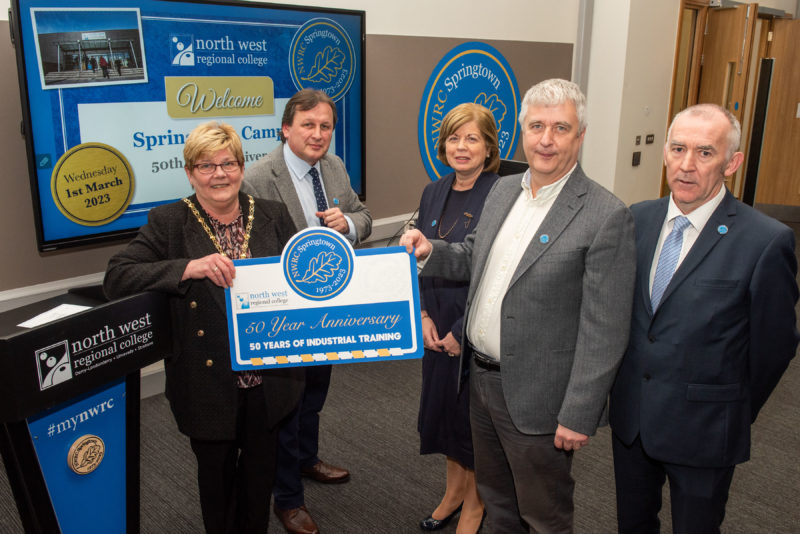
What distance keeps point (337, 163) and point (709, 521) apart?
1.81 metres

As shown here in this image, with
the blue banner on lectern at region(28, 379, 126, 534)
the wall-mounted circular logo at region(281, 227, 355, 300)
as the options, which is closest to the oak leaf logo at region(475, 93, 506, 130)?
the wall-mounted circular logo at region(281, 227, 355, 300)

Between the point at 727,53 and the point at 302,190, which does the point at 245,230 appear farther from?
the point at 727,53

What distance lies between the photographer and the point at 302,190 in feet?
8.01

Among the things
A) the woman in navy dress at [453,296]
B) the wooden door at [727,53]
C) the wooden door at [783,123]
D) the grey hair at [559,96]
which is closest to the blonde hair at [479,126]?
the woman in navy dress at [453,296]

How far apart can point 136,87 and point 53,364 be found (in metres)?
1.87

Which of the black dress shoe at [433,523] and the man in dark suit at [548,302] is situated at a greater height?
the man in dark suit at [548,302]

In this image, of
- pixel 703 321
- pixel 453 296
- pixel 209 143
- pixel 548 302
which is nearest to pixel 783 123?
pixel 453 296

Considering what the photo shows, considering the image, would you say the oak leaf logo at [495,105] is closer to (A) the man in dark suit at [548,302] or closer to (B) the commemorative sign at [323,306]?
(A) the man in dark suit at [548,302]

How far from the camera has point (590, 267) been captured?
5.18 feet

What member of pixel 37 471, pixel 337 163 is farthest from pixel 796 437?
pixel 37 471

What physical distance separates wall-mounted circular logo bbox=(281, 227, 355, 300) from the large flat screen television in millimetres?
1587

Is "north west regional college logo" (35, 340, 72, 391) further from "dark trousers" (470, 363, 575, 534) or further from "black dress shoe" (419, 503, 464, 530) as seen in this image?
"black dress shoe" (419, 503, 464, 530)

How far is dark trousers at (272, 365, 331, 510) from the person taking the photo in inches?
93.1

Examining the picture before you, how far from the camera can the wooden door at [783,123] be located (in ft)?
25.8
